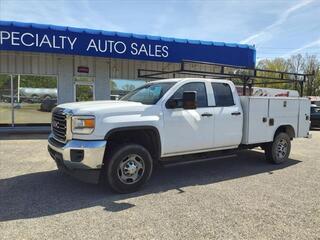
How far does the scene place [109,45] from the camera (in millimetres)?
14523

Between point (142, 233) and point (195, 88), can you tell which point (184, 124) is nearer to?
point (195, 88)

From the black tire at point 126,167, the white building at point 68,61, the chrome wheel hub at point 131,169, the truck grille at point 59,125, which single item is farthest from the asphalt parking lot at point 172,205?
the white building at point 68,61

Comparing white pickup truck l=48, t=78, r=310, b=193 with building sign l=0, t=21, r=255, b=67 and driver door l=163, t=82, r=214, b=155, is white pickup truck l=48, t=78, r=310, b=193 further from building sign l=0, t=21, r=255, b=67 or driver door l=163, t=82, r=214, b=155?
building sign l=0, t=21, r=255, b=67

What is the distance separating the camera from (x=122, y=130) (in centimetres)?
583

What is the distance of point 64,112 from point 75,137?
1.76ft

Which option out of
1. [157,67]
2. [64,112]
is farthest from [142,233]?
[157,67]

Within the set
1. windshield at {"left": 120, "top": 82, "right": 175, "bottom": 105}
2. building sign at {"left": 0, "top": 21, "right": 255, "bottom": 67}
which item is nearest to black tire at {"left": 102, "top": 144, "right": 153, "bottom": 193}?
windshield at {"left": 120, "top": 82, "right": 175, "bottom": 105}

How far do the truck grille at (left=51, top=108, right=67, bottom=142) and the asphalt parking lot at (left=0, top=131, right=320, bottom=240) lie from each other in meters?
0.95

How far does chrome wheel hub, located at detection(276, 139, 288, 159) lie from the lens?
8.67 metres

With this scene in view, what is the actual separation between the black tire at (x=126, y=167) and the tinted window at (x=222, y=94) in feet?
6.97

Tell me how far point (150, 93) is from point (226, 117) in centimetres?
170

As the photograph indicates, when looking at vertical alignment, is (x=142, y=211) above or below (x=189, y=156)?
below

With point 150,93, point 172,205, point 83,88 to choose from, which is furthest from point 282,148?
point 83,88

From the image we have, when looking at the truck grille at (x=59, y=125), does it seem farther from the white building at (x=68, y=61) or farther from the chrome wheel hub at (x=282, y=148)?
the white building at (x=68, y=61)
